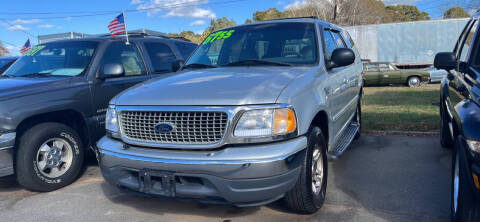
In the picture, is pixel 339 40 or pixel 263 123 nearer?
pixel 263 123

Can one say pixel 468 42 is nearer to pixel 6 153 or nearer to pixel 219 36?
pixel 219 36

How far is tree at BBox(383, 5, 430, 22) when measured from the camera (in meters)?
55.1

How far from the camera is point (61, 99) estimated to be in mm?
4051

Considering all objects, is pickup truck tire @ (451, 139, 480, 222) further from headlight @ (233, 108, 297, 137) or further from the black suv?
the black suv

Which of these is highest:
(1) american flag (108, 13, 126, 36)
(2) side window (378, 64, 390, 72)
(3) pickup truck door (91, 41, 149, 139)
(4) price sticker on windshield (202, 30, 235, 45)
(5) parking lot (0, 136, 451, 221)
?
(1) american flag (108, 13, 126, 36)

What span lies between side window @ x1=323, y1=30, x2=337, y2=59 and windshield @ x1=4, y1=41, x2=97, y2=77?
9.95 feet

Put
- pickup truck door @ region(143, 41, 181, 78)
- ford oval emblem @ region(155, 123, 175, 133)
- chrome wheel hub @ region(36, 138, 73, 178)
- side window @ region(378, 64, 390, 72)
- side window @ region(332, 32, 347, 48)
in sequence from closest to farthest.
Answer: ford oval emblem @ region(155, 123, 175, 133) → chrome wheel hub @ region(36, 138, 73, 178) → side window @ region(332, 32, 347, 48) → pickup truck door @ region(143, 41, 181, 78) → side window @ region(378, 64, 390, 72)

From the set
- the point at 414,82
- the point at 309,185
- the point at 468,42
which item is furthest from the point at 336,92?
the point at 414,82

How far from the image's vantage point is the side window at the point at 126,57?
4957 millimetres

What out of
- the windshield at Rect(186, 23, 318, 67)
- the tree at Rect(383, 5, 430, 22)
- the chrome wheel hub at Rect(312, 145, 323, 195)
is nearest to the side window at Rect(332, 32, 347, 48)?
the windshield at Rect(186, 23, 318, 67)

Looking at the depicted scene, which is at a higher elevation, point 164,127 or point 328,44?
point 328,44

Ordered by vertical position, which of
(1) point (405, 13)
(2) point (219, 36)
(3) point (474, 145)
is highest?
(1) point (405, 13)

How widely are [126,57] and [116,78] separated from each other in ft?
1.51

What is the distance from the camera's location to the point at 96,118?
14.8 feet
